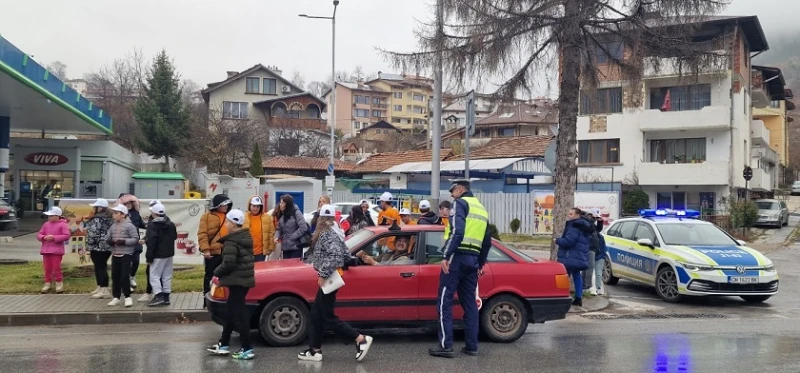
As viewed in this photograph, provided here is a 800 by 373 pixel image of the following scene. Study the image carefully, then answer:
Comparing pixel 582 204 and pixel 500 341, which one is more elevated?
pixel 582 204

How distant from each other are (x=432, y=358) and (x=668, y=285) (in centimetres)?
662

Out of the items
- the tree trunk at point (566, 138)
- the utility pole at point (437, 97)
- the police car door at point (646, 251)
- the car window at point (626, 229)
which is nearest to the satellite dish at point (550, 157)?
the car window at point (626, 229)

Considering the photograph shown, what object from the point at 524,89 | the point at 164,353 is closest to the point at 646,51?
the point at 524,89

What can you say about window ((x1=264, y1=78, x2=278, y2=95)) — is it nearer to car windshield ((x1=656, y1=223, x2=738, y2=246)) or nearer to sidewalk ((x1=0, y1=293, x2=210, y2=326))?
car windshield ((x1=656, y1=223, x2=738, y2=246))

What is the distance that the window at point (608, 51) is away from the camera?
1261 cm

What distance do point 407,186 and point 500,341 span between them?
108ft

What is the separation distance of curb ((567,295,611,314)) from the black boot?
6.32 metres

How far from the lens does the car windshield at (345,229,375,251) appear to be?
328 inches

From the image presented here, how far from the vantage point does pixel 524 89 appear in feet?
42.9

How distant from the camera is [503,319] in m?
8.31

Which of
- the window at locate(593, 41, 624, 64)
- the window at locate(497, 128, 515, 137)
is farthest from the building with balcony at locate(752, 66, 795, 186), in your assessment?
the window at locate(593, 41, 624, 64)

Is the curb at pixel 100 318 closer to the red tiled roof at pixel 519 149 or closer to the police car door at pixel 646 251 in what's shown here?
the police car door at pixel 646 251

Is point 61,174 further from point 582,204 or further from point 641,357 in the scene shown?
point 641,357

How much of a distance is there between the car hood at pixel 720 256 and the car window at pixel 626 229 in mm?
1481
